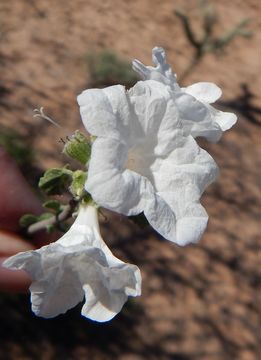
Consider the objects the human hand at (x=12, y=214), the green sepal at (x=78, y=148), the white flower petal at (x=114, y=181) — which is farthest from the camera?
the human hand at (x=12, y=214)

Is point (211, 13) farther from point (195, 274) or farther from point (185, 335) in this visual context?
point (185, 335)

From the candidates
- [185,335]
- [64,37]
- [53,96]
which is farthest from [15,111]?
[185,335]

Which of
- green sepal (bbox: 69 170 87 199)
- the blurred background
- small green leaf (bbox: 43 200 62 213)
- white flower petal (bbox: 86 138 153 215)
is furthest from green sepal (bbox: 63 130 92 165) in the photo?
the blurred background

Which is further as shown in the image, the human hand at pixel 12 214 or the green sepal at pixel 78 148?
the human hand at pixel 12 214

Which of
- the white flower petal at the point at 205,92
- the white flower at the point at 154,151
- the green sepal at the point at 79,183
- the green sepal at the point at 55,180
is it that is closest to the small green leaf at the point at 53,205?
the green sepal at the point at 55,180

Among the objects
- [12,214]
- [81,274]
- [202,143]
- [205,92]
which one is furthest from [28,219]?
[202,143]

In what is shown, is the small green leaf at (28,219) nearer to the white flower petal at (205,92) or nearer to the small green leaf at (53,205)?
the small green leaf at (53,205)

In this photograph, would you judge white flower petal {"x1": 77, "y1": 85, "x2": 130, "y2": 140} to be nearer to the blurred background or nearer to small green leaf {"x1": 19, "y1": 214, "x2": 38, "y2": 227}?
small green leaf {"x1": 19, "y1": 214, "x2": 38, "y2": 227}
